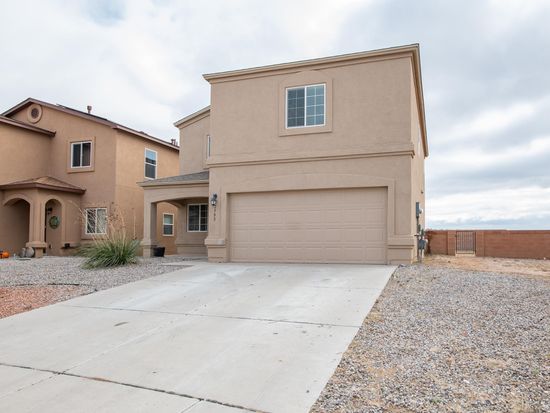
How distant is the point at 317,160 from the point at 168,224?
A: 12.5 meters

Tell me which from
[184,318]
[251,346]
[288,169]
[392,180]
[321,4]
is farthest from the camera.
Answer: [288,169]

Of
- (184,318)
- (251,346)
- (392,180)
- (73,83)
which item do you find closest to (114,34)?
(73,83)

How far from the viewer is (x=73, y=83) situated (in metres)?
21.1

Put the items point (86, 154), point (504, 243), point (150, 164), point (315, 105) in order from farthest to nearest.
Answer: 1. point (150, 164)
2. point (86, 154)
3. point (504, 243)
4. point (315, 105)

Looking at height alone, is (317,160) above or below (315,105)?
below

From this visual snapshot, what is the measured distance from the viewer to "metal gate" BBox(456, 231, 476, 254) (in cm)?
1875

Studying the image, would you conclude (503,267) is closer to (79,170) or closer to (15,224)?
(79,170)

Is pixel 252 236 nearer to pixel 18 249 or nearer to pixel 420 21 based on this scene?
pixel 420 21

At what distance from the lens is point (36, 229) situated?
18.9 meters

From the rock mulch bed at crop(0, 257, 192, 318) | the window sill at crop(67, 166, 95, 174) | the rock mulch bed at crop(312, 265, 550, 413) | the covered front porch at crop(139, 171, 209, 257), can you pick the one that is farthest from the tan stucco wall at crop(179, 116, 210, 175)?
the rock mulch bed at crop(312, 265, 550, 413)

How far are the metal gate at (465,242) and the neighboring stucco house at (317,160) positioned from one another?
6.27 m

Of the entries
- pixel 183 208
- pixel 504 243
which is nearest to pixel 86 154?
pixel 183 208

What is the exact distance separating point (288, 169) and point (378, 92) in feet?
11.8

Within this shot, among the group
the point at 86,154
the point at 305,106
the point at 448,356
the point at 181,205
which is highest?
the point at 305,106
